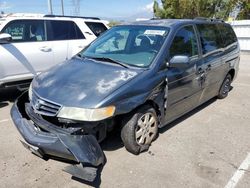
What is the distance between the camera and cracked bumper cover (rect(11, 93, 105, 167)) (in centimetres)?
311

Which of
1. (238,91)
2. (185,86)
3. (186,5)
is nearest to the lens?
(185,86)

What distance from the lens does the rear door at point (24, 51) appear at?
594 cm

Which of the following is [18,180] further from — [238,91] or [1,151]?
[238,91]

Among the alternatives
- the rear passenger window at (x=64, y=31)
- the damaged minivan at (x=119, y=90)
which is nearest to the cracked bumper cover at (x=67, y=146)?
the damaged minivan at (x=119, y=90)

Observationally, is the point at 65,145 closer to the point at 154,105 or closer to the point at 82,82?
the point at 82,82

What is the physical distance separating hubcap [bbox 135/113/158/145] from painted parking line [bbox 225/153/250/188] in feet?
3.87

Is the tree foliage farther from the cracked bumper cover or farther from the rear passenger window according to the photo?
the cracked bumper cover

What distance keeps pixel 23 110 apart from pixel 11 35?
2.80 meters

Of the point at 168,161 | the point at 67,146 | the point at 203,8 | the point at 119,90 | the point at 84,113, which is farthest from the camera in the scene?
the point at 203,8

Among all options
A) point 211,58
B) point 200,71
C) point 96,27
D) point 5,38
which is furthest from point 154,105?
point 96,27

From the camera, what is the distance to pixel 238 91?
7.51 meters

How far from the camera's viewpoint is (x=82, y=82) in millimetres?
3727

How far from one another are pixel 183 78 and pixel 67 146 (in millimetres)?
2163

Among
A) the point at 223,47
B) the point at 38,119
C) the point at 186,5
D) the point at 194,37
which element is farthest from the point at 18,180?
the point at 186,5
